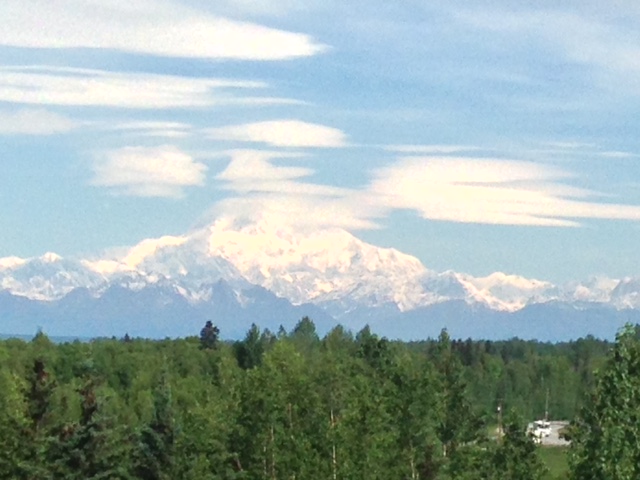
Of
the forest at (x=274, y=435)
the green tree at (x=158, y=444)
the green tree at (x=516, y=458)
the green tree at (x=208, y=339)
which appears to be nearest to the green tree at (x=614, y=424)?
the forest at (x=274, y=435)

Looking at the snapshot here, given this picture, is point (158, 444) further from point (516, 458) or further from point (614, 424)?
point (614, 424)

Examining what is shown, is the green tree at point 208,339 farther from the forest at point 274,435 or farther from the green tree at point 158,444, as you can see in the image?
the green tree at point 158,444

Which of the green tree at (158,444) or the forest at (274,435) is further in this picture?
the green tree at (158,444)

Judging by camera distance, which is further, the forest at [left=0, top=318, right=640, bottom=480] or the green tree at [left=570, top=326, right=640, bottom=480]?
the forest at [left=0, top=318, right=640, bottom=480]

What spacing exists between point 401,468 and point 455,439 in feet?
60.4

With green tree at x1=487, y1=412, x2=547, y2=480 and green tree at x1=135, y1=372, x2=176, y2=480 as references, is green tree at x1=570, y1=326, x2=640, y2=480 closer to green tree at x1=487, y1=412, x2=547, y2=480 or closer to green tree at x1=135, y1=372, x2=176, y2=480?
green tree at x1=487, y1=412, x2=547, y2=480

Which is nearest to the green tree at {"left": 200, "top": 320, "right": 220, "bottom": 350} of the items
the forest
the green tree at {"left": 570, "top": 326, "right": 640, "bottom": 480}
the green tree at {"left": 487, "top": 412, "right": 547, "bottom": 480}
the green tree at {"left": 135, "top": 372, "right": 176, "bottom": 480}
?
the forest

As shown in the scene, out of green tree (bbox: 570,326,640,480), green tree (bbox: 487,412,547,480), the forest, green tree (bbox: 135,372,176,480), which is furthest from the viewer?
green tree (bbox: 135,372,176,480)

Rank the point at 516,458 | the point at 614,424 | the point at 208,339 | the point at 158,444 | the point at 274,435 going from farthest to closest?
the point at 208,339, the point at 158,444, the point at 274,435, the point at 516,458, the point at 614,424

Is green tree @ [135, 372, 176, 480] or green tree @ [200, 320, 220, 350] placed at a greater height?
green tree @ [200, 320, 220, 350]

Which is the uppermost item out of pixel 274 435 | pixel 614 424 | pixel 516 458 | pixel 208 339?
pixel 208 339

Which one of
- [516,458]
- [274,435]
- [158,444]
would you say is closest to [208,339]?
[158,444]

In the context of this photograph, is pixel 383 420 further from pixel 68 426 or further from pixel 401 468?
pixel 68 426

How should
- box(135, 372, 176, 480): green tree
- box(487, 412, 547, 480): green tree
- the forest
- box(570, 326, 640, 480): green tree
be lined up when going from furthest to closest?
box(135, 372, 176, 480): green tree, the forest, box(487, 412, 547, 480): green tree, box(570, 326, 640, 480): green tree
